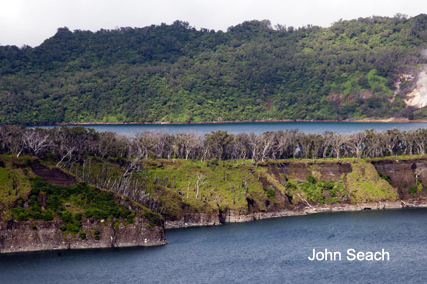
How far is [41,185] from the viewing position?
7312 cm

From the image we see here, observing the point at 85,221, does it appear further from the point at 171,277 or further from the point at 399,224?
the point at 399,224

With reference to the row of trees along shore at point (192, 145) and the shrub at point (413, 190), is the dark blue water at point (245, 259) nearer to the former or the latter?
the shrub at point (413, 190)

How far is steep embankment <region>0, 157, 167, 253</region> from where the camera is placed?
6669 centimetres

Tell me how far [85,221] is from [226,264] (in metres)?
21.1

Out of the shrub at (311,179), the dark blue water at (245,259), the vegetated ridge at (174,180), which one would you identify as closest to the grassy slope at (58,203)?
the vegetated ridge at (174,180)

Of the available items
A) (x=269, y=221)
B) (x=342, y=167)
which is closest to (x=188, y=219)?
(x=269, y=221)

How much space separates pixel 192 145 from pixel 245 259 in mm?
39974

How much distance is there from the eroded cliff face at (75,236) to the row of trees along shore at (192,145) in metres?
17.6

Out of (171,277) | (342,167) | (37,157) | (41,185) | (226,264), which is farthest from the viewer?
(342,167)

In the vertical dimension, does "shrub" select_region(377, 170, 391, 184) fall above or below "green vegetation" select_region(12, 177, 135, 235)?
below

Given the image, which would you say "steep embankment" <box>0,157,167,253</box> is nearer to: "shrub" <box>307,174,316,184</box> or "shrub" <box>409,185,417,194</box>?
"shrub" <box>307,174,316,184</box>

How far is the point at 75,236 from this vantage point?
68062 mm

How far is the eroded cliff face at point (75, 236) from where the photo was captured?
2596 inches

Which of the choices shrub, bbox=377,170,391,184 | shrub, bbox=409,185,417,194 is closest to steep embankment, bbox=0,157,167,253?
shrub, bbox=377,170,391,184
